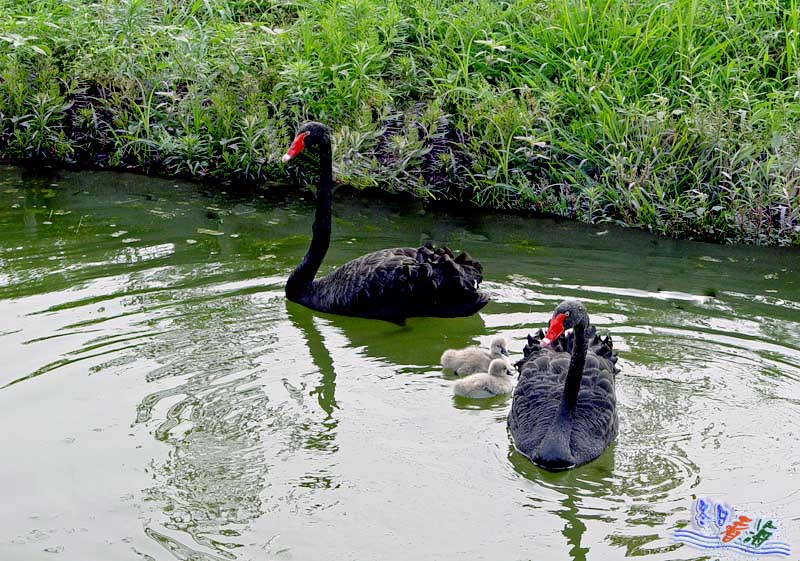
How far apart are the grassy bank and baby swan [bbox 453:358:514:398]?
2.92 meters

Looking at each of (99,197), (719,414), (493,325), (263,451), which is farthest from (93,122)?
(719,414)

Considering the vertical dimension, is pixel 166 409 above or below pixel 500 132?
below

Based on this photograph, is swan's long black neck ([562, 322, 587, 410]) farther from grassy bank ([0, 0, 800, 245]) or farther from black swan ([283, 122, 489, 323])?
grassy bank ([0, 0, 800, 245])

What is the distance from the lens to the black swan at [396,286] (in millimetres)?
5961

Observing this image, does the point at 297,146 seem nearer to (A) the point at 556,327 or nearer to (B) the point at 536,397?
(B) the point at 536,397

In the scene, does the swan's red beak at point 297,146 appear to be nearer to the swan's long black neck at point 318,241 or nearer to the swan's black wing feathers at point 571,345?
the swan's long black neck at point 318,241

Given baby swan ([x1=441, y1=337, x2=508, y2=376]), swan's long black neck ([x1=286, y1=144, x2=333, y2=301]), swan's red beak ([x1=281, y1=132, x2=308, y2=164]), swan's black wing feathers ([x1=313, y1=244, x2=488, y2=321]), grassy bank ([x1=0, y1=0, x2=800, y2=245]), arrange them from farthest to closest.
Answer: grassy bank ([x1=0, y1=0, x2=800, y2=245]), swan's long black neck ([x1=286, y1=144, x2=333, y2=301]), swan's red beak ([x1=281, y1=132, x2=308, y2=164]), swan's black wing feathers ([x1=313, y1=244, x2=488, y2=321]), baby swan ([x1=441, y1=337, x2=508, y2=376])

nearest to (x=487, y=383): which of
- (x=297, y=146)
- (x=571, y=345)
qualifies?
(x=571, y=345)

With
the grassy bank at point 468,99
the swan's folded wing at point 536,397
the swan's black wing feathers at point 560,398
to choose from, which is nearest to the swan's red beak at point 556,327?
the swan's black wing feathers at point 560,398

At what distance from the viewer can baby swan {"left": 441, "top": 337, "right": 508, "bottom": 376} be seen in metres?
5.31

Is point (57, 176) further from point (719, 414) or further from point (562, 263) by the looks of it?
point (719, 414)

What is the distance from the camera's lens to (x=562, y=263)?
6.98 metres

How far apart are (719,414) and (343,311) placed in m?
2.15

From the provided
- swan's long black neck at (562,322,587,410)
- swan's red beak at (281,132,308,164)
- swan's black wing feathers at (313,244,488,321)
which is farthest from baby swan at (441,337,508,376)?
swan's red beak at (281,132,308,164)
